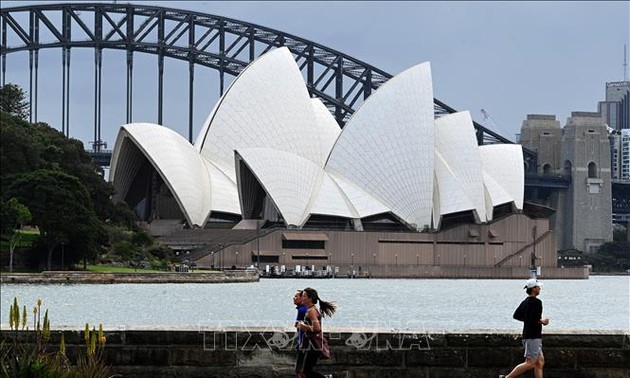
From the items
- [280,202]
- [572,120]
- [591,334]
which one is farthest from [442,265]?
[591,334]

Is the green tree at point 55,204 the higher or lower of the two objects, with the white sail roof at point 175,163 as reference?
lower

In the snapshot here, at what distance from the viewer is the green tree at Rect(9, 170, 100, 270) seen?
214 feet

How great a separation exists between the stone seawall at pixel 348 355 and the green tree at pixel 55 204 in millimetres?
50668

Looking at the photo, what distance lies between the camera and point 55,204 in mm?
66750

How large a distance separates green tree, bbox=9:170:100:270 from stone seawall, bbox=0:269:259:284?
8.22ft

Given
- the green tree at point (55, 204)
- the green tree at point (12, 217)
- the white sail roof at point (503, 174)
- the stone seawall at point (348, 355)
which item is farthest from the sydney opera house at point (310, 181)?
the stone seawall at point (348, 355)

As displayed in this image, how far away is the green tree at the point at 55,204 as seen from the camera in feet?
214

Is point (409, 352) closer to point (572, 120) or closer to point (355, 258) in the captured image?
point (355, 258)

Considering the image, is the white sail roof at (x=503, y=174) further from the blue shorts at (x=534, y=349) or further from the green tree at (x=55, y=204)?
the blue shorts at (x=534, y=349)

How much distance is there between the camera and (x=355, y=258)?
9812 centimetres

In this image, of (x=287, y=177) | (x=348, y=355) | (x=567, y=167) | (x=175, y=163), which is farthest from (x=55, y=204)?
(x=567, y=167)

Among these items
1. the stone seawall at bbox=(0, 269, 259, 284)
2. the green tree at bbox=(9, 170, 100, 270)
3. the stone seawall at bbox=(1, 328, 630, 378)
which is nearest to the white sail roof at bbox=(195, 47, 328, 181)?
the stone seawall at bbox=(0, 269, 259, 284)

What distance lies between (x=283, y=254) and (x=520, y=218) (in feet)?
65.3

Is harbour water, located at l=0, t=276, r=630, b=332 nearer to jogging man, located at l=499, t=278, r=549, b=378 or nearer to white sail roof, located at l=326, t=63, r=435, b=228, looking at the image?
jogging man, located at l=499, t=278, r=549, b=378
